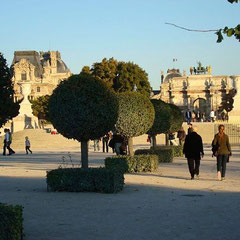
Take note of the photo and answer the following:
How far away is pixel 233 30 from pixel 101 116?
23.9ft

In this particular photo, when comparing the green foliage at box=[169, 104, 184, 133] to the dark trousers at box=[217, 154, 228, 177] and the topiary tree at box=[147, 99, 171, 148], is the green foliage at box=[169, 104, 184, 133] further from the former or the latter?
the dark trousers at box=[217, 154, 228, 177]

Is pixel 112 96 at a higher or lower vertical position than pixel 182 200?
higher

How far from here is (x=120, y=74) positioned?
7562 centimetres

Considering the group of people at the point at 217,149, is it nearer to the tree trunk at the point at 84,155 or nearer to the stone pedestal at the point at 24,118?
the tree trunk at the point at 84,155

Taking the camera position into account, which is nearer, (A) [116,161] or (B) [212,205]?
(B) [212,205]

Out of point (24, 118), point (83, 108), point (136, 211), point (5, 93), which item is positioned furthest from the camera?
point (24, 118)

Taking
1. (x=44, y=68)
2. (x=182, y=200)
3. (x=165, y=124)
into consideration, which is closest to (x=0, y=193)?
(x=182, y=200)

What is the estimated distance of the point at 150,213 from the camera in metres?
10.5

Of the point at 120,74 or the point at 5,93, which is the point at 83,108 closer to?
the point at 5,93

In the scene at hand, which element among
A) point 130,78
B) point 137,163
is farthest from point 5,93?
point 130,78

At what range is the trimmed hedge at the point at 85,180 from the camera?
13547 mm

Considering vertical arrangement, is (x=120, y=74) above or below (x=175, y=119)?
above

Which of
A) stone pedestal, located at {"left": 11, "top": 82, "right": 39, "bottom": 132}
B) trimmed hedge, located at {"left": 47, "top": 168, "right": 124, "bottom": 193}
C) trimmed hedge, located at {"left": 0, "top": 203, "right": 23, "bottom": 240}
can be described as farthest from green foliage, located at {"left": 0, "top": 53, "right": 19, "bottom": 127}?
trimmed hedge, located at {"left": 0, "top": 203, "right": 23, "bottom": 240}

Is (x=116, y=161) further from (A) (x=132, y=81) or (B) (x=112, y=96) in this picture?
(A) (x=132, y=81)
